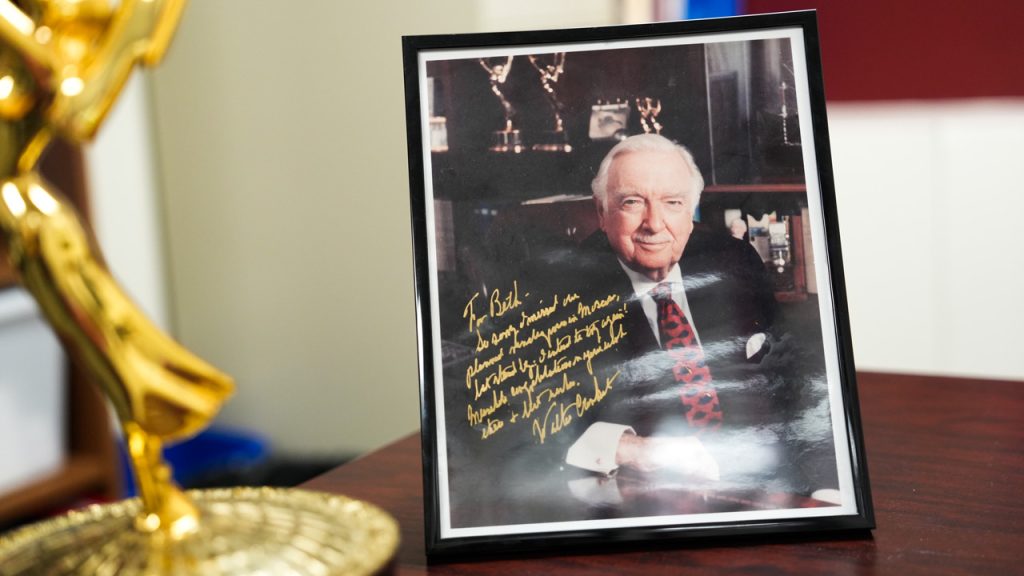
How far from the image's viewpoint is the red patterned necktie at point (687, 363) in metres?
0.54

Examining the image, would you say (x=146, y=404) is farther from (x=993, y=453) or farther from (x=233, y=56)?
(x=233, y=56)

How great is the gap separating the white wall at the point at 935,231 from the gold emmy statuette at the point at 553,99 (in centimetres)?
163

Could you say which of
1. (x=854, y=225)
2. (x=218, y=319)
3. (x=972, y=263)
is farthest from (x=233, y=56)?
(x=972, y=263)

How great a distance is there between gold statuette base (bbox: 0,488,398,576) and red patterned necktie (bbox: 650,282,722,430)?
183 mm

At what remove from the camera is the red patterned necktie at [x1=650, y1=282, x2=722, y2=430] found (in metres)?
0.54

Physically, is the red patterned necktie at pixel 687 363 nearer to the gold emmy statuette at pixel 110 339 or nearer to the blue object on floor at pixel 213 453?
the gold emmy statuette at pixel 110 339

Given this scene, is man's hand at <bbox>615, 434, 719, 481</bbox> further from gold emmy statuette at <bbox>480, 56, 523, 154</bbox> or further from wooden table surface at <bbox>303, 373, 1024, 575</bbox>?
gold emmy statuette at <bbox>480, 56, 523, 154</bbox>

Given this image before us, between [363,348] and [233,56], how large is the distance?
2.37 ft

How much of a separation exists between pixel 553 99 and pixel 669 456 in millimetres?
200

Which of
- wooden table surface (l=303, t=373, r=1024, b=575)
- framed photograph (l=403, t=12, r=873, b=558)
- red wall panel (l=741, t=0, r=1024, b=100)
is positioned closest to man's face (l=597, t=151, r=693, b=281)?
framed photograph (l=403, t=12, r=873, b=558)

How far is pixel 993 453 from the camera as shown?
2.22ft

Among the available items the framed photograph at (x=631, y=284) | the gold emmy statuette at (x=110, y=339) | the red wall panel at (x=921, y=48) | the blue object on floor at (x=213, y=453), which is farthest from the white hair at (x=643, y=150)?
the blue object on floor at (x=213, y=453)

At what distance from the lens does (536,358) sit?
1.80 feet

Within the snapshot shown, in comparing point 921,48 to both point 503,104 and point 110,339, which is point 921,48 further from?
point 110,339
